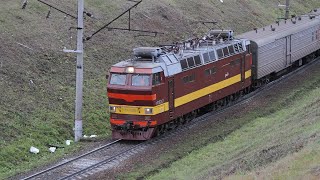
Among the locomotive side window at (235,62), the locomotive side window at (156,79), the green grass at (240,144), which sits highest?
the locomotive side window at (156,79)

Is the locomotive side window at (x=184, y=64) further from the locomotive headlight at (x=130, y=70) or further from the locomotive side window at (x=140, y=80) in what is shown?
the locomotive headlight at (x=130, y=70)

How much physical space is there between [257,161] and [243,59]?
45.1ft

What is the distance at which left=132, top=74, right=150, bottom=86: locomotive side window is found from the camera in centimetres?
2381

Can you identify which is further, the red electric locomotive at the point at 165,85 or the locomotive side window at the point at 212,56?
the locomotive side window at the point at 212,56

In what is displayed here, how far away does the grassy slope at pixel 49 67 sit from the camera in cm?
2467

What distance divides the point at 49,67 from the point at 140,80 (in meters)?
7.91

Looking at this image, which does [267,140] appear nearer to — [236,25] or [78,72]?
[78,72]

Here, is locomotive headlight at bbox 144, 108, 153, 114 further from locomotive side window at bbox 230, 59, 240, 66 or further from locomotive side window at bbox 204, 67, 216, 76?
locomotive side window at bbox 230, 59, 240, 66

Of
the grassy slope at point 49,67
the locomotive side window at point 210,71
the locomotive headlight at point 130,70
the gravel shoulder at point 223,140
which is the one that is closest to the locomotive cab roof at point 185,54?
the locomotive headlight at point 130,70

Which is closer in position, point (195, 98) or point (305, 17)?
point (195, 98)

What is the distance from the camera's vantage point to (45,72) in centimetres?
2980

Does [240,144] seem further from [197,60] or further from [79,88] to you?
[79,88]

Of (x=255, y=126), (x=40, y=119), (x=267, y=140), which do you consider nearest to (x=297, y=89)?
(x=255, y=126)

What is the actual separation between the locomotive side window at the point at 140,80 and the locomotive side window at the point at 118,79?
0.39 meters
